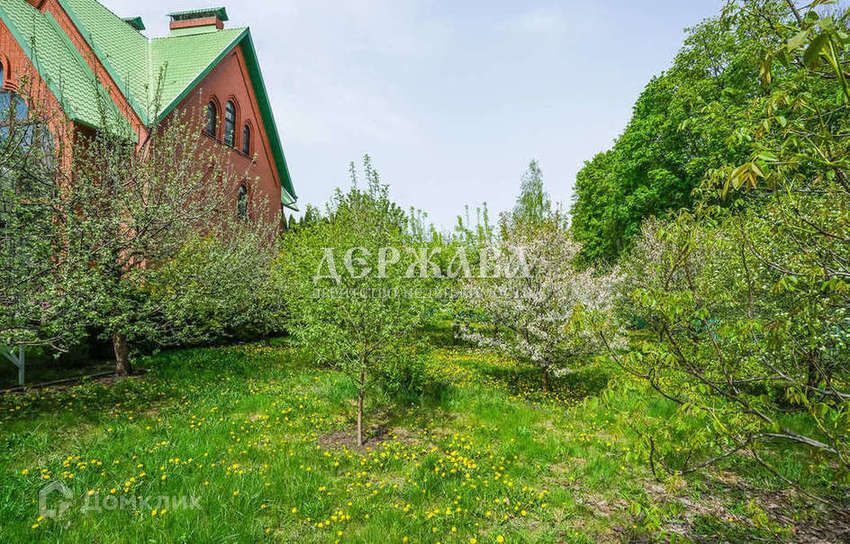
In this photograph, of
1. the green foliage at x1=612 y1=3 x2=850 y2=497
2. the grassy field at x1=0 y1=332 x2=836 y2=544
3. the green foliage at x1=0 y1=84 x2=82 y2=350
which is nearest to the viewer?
the green foliage at x1=612 y1=3 x2=850 y2=497

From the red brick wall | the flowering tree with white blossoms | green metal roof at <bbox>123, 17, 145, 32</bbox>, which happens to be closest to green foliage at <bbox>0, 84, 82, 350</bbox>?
the flowering tree with white blossoms

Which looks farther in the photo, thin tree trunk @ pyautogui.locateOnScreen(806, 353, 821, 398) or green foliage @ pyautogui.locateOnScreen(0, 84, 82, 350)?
green foliage @ pyautogui.locateOnScreen(0, 84, 82, 350)

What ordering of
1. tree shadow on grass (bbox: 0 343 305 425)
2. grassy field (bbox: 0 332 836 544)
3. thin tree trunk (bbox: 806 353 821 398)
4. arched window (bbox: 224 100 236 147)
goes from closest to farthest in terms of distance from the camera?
thin tree trunk (bbox: 806 353 821 398)
grassy field (bbox: 0 332 836 544)
tree shadow on grass (bbox: 0 343 305 425)
arched window (bbox: 224 100 236 147)

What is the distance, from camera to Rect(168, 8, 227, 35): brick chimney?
21797 millimetres

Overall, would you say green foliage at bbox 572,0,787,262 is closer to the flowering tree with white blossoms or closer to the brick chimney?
the flowering tree with white blossoms

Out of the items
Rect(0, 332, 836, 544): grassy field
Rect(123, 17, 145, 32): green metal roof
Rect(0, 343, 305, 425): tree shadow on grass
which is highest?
Rect(123, 17, 145, 32): green metal roof

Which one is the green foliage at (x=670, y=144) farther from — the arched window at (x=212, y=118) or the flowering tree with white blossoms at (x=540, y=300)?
the arched window at (x=212, y=118)

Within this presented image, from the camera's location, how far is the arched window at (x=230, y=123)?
17969 millimetres

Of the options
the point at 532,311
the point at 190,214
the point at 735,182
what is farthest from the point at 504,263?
the point at 735,182

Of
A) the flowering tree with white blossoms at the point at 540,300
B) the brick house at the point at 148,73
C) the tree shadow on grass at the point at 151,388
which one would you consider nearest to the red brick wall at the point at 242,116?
the brick house at the point at 148,73

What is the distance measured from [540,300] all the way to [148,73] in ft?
61.8

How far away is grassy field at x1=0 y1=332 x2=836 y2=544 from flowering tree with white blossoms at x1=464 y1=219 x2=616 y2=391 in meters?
1.09

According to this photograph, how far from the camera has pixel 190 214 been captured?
28.6ft

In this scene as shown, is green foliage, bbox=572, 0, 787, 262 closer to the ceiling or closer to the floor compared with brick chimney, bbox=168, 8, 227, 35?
closer to the floor
